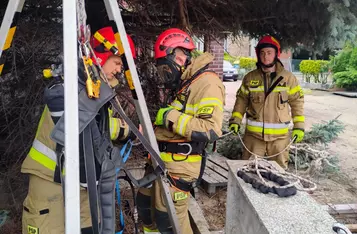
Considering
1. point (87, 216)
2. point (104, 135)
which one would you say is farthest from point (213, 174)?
point (104, 135)

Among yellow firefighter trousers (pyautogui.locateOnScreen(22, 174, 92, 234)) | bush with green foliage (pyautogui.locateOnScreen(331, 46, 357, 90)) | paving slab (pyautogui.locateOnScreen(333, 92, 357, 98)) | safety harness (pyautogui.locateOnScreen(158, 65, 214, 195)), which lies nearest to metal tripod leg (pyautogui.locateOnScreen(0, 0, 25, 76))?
yellow firefighter trousers (pyautogui.locateOnScreen(22, 174, 92, 234))

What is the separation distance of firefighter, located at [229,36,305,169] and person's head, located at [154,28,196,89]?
5.74 ft

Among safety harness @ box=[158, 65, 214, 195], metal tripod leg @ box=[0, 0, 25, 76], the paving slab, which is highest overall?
metal tripod leg @ box=[0, 0, 25, 76]

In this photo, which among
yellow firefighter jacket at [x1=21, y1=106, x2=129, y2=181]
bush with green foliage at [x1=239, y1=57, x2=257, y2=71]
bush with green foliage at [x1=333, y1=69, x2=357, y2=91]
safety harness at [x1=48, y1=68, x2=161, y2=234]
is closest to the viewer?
safety harness at [x1=48, y1=68, x2=161, y2=234]

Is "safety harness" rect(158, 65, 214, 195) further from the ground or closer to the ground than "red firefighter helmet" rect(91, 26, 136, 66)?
closer to the ground

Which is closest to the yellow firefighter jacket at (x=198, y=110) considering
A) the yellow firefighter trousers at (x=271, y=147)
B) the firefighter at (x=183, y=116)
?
the firefighter at (x=183, y=116)

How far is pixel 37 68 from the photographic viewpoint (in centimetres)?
341

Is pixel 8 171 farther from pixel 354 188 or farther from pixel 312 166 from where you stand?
pixel 354 188

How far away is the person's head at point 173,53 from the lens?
8.17 feet

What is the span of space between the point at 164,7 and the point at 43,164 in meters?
2.66

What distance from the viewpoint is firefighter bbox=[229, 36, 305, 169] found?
A: 402 centimetres

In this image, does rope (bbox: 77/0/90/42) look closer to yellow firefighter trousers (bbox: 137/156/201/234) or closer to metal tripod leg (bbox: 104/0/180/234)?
metal tripod leg (bbox: 104/0/180/234)

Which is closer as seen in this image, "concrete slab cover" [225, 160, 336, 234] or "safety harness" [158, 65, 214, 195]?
"concrete slab cover" [225, 160, 336, 234]

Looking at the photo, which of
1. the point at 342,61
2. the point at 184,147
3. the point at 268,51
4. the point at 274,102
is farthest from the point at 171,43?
the point at 342,61
